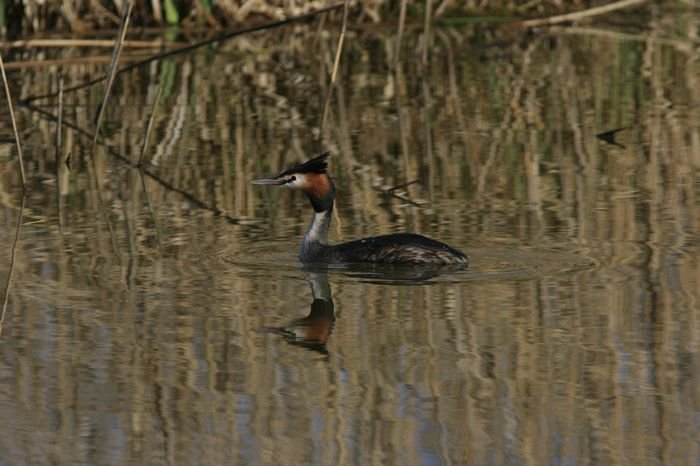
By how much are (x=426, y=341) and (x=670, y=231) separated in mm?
2338

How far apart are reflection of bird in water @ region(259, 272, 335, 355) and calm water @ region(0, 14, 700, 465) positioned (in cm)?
Result: 2

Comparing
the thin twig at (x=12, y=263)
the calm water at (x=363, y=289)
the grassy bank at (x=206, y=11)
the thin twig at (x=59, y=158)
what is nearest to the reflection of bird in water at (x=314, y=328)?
the calm water at (x=363, y=289)

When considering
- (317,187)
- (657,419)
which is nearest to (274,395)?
(657,419)

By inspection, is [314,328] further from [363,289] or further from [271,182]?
[271,182]

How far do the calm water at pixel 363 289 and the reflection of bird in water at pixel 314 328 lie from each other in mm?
18

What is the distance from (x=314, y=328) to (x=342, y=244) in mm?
1422

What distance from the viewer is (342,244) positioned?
8.20 m

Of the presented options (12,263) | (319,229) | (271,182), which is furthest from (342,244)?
(12,263)

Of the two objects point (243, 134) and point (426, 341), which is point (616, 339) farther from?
point (243, 134)

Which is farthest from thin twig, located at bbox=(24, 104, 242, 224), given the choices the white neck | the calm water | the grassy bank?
the grassy bank

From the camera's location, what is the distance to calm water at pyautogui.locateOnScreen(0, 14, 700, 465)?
17.8 feet

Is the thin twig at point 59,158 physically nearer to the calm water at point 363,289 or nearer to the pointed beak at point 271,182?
the calm water at point 363,289

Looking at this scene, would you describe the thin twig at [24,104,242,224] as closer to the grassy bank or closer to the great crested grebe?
the great crested grebe

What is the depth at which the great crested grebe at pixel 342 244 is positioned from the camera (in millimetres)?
7688
